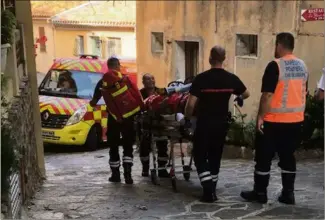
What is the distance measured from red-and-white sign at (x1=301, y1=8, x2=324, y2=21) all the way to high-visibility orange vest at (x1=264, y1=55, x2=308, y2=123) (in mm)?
5965

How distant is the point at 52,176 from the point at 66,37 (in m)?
24.6

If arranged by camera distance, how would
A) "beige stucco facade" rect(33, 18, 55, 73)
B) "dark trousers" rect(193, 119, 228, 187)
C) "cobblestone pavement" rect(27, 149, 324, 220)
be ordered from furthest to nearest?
"beige stucco facade" rect(33, 18, 55, 73) → "dark trousers" rect(193, 119, 228, 187) → "cobblestone pavement" rect(27, 149, 324, 220)

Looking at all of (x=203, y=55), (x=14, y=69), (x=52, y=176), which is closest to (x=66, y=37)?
(x=203, y=55)

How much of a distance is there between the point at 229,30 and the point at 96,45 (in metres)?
17.0

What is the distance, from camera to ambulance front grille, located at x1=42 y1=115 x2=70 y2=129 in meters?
12.3

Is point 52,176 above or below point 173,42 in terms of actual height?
below

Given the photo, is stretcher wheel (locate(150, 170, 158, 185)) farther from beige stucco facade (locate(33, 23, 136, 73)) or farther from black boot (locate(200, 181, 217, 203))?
beige stucco facade (locate(33, 23, 136, 73))

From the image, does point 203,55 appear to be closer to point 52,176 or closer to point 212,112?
point 52,176

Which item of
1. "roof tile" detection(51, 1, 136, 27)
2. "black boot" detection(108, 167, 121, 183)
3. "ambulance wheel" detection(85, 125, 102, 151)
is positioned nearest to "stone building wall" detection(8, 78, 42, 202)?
"black boot" detection(108, 167, 121, 183)

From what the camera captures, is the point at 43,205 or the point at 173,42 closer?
the point at 43,205

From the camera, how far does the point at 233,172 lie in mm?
8477

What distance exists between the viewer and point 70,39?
106ft

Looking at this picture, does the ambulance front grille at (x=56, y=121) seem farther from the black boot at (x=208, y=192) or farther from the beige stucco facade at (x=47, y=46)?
the beige stucco facade at (x=47, y=46)

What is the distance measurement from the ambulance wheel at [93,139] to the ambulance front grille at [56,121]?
63 cm
